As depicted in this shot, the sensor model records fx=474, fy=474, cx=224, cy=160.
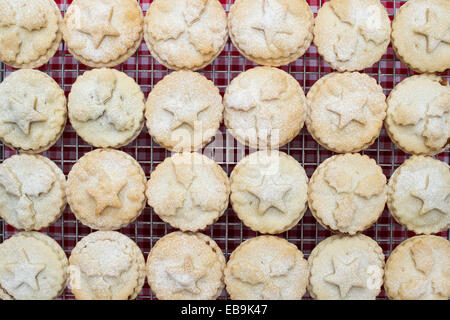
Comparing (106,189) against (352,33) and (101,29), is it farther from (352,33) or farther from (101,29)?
(352,33)

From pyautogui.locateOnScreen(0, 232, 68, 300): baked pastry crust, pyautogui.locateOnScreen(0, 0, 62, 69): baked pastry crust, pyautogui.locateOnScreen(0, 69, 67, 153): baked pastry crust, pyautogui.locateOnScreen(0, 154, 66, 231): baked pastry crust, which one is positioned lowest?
pyautogui.locateOnScreen(0, 232, 68, 300): baked pastry crust

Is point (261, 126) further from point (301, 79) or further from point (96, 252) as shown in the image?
point (96, 252)

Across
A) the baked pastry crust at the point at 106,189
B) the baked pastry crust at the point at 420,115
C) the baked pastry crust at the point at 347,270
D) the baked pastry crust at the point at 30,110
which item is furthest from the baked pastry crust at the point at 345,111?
the baked pastry crust at the point at 30,110

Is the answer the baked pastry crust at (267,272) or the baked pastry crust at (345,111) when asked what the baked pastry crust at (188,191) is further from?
the baked pastry crust at (345,111)

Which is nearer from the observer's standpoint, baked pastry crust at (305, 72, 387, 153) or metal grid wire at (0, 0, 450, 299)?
baked pastry crust at (305, 72, 387, 153)

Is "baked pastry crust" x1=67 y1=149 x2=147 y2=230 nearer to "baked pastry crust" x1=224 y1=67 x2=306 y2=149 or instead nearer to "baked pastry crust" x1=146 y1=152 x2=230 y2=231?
"baked pastry crust" x1=146 y1=152 x2=230 y2=231

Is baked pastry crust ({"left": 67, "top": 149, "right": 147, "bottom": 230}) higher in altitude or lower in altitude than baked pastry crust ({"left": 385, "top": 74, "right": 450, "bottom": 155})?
lower

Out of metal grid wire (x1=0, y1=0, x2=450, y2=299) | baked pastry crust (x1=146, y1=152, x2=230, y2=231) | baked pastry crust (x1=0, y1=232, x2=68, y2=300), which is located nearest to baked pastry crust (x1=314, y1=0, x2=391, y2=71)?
metal grid wire (x1=0, y1=0, x2=450, y2=299)
